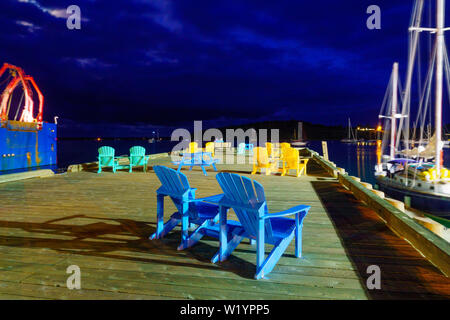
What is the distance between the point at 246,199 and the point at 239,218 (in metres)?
0.22

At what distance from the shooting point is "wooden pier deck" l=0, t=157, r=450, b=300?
2.27 meters

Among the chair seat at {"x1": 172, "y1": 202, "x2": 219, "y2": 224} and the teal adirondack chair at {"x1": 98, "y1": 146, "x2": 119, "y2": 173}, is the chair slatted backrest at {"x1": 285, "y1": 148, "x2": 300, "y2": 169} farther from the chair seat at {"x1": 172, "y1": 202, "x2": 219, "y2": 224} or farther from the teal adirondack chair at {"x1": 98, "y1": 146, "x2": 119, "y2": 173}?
the chair seat at {"x1": 172, "y1": 202, "x2": 219, "y2": 224}

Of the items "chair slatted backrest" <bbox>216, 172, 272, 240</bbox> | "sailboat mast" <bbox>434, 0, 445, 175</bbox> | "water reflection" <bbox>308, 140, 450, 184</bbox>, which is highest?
"sailboat mast" <bbox>434, 0, 445, 175</bbox>

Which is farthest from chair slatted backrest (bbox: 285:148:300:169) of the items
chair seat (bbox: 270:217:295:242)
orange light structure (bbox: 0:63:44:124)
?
orange light structure (bbox: 0:63:44:124)

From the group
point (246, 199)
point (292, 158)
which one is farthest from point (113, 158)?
point (246, 199)

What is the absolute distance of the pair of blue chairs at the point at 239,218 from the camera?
252 centimetres

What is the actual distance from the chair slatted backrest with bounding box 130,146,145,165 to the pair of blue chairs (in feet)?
22.9

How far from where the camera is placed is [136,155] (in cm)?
1012

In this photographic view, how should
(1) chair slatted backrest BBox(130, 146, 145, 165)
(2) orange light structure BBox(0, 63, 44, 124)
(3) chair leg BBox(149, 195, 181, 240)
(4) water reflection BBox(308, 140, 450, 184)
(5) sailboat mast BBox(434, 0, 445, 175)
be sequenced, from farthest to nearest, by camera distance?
(4) water reflection BBox(308, 140, 450, 184), (2) orange light structure BBox(0, 63, 44, 124), (5) sailboat mast BBox(434, 0, 445, 175), (1) chair slatted backrest BBox(130, 146, 145, 165), (3) chair leg BBox(149, 195, 181, 240)

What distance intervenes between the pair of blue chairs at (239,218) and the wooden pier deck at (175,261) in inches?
5.1

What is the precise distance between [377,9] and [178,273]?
21.0 ft

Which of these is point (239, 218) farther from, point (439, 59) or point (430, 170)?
point (430, 170)

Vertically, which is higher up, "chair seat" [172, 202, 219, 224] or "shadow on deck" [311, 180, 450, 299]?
"chair seat" [172, 202, 219, 224]

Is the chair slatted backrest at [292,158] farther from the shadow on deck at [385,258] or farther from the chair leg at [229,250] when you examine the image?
the chair leg at [229,250]
